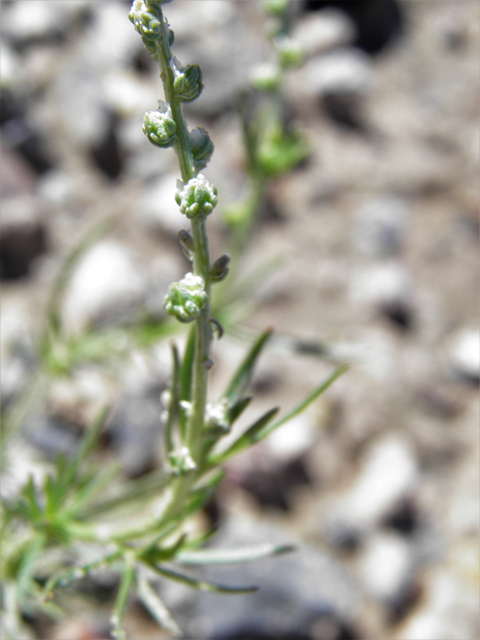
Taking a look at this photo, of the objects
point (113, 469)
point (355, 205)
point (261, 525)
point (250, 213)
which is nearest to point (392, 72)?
point (355, 205)

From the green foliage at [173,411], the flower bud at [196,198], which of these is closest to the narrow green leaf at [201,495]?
the green foliage at [173,411]

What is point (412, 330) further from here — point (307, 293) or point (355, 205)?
point (355, 205)

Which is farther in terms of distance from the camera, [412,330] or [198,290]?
[412,330]

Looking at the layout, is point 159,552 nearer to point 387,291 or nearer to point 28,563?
point 28,563

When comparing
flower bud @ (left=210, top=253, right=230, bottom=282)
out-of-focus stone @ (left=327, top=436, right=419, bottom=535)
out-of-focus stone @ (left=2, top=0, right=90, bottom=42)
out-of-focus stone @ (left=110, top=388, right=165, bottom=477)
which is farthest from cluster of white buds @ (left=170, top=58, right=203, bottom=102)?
out-of-focus stone @ (left=2, top=0, right=90, bottom=42)

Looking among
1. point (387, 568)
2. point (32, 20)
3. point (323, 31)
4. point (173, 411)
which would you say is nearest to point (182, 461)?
point (173, 411)
